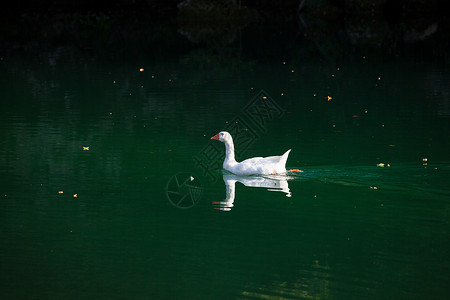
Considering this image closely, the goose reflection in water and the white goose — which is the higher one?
the white goose

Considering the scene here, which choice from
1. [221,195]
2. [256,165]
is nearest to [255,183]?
[256,165]

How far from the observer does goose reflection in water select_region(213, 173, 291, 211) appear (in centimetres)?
1019

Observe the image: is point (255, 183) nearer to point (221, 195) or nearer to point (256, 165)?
point (256, 165)

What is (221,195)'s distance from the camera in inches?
402

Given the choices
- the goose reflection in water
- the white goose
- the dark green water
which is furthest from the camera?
the white goose

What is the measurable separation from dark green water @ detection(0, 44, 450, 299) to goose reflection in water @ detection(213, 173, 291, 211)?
0.18 feet

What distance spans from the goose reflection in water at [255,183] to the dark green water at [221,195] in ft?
0.18

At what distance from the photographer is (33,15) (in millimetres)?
40219

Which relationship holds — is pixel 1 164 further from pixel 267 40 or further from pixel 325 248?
pixel 267 40

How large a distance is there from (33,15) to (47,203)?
32.4 metres

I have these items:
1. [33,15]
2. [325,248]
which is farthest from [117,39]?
[325,248]

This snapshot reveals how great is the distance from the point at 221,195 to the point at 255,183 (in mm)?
952

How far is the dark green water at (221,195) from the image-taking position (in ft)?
23.7

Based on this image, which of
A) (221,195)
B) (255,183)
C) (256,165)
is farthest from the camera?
(256,165)
